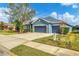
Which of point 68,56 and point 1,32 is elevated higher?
point 1,32

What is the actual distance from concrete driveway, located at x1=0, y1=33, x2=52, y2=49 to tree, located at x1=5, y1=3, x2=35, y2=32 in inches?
4.9

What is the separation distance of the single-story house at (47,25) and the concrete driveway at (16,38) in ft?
0.31

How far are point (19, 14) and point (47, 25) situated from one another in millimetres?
484

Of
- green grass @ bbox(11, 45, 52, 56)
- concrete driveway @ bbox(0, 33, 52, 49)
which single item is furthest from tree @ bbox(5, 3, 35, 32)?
green grass @ bbox(11, 45, 52, 56)

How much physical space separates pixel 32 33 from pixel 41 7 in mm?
464

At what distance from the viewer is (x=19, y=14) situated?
3691 mm

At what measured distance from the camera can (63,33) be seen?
369cm

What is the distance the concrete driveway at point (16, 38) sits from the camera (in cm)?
371

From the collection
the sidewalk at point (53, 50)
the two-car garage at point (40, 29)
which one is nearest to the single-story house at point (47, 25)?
the two-car garage at point (40, 29)

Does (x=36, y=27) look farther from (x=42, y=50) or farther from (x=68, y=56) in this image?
(x=68, y=56)

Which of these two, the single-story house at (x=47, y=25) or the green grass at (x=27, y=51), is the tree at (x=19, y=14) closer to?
the single-story house at (x=47, y=25)

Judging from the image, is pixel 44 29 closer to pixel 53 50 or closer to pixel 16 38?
pixel 53 50

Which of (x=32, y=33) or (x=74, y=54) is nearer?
(x=74, y=54)

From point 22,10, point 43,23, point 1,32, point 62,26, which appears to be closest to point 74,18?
point 62,26
